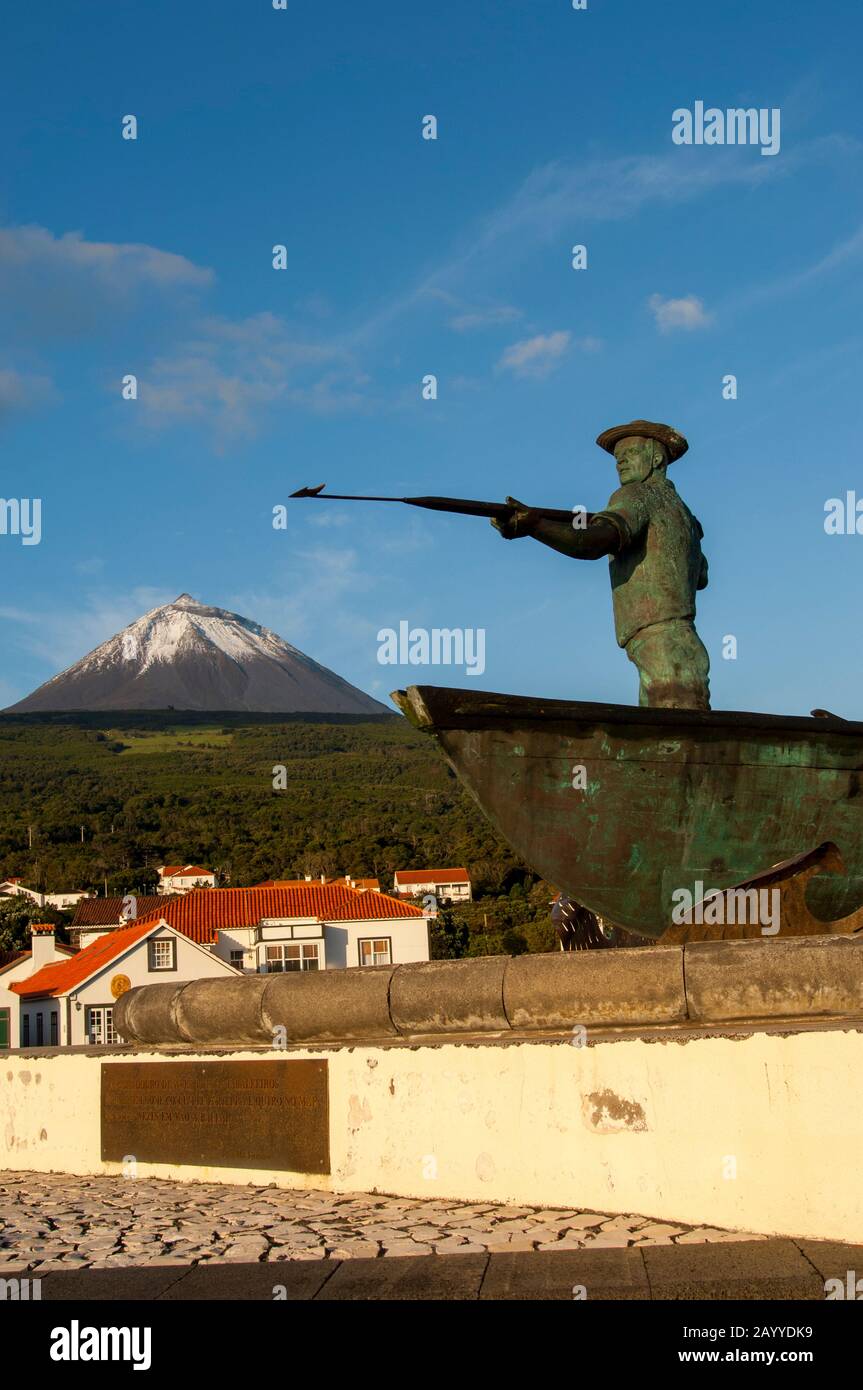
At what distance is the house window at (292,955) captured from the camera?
44.5 m

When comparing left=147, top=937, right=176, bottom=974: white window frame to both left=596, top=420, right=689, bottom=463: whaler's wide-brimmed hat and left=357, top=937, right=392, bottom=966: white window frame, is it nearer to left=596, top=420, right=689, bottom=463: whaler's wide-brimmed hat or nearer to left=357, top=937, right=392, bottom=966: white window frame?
left=357, top=937, right=392, bottom=966: white window frame

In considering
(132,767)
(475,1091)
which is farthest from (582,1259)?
(132,767)

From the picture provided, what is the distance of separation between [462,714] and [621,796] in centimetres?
105

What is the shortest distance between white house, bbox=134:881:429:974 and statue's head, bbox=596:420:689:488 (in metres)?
32.7

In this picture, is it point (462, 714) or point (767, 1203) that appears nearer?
point (767, 1203)

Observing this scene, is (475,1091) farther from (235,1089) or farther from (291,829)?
(291,829)

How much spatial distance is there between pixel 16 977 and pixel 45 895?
52.6m

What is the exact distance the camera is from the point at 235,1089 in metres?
6.97

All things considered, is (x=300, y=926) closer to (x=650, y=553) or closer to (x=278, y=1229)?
(x=650, y=553)

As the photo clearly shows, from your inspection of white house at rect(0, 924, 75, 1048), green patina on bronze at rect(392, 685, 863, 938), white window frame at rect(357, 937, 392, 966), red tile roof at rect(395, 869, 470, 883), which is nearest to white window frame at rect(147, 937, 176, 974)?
white house at rect(0, 924, 75, 1048)

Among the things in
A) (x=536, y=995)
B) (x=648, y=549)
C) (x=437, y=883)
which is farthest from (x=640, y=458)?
(x=437, y=883)

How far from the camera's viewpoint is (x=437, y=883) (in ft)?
291

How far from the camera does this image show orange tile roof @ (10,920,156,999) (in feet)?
121
